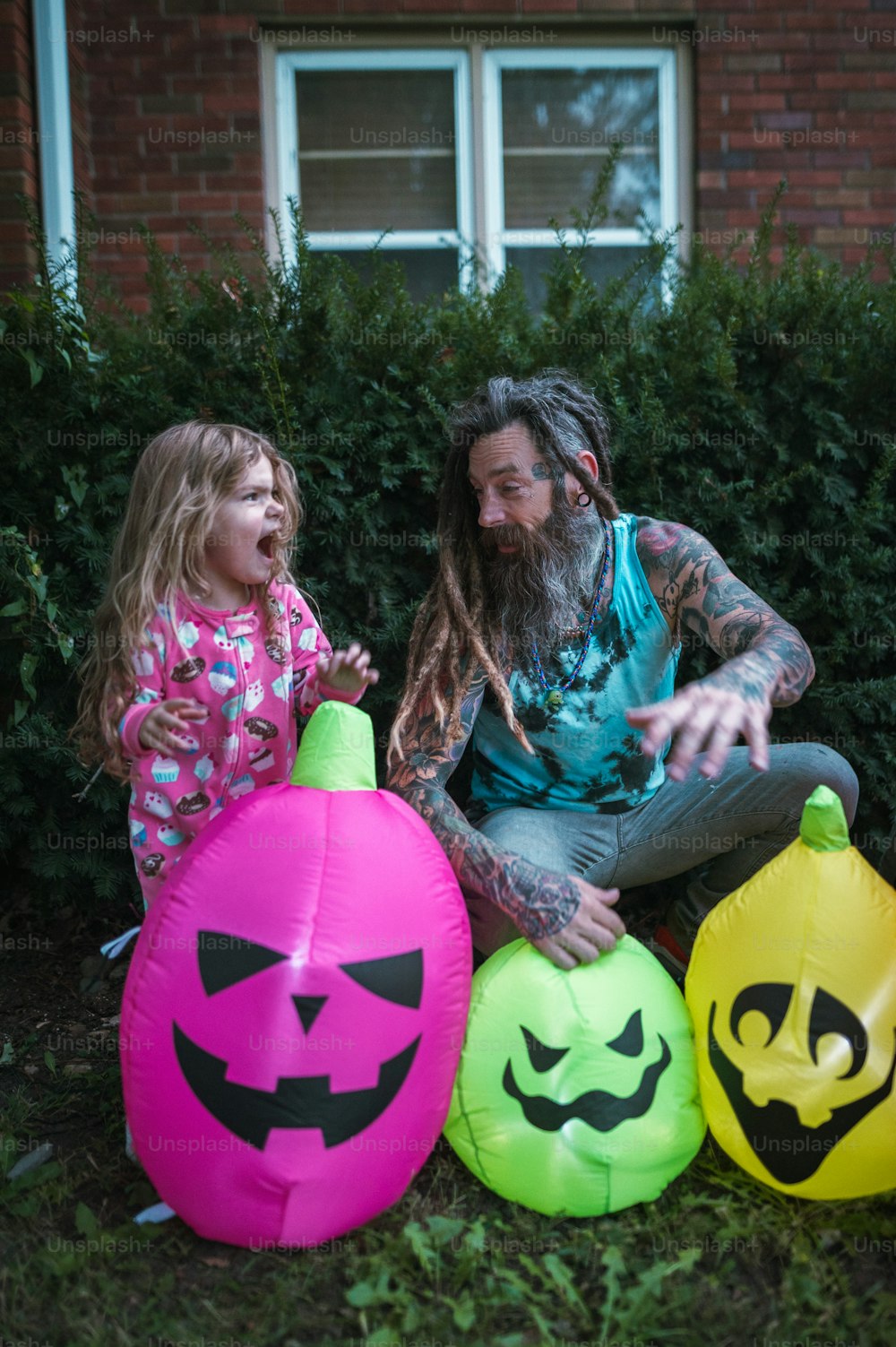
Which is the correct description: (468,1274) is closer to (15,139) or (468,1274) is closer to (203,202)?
(15,139)

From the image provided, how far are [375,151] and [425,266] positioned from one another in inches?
30.0

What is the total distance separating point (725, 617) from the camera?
252 cm

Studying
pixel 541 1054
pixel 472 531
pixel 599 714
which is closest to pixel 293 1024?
pixel 541 1054

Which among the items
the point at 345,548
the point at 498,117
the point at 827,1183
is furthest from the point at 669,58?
the point at 827,1183

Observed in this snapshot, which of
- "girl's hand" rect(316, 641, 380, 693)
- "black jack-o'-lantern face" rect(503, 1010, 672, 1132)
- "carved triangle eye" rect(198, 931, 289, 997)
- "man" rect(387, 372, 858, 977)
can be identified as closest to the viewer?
"carved triangle eye" rect(198, 931, 289, 997)

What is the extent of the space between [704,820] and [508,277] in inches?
82.5

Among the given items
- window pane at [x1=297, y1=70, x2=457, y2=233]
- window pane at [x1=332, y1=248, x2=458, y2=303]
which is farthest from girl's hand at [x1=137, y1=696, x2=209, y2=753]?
window pane at [x1=297, y1=70, x2=457, y2=233]

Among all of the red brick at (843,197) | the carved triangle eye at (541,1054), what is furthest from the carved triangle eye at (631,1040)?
the red brick at (843,197)

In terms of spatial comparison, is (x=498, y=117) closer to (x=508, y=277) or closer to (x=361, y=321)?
(x=508, y=277)

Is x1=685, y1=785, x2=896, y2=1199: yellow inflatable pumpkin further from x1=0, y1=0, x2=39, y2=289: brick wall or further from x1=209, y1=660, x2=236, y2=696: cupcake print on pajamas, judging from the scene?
x1=0, y1=0, x2=39, y2=289: brick wall

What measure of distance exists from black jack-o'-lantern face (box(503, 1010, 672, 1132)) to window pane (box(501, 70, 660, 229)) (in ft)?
17.1

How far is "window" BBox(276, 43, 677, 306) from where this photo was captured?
5.84m

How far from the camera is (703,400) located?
134 inches

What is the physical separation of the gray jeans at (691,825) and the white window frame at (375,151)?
3980 millimetres
